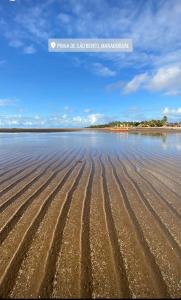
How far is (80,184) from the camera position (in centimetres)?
799

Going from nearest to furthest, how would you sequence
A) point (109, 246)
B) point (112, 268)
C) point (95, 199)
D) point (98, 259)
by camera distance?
point (112, 268)
point (98, 259)
point (109, 246)
point (95, 199)

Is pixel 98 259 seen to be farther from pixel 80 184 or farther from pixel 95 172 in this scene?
pixel 95 172

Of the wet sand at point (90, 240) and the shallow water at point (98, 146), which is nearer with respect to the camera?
the wet sand at point (90, 240)

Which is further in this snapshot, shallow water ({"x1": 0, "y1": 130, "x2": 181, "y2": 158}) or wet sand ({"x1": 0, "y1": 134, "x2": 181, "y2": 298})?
shallow water ({"x1": 0, "y1": 130, "x2": 181, "y2": 158})

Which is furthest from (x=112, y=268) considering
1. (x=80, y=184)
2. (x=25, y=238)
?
(x=80, y=184)

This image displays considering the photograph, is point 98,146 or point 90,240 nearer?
point 90,240

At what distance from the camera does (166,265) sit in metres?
3.51

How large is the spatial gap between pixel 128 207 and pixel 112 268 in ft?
8.19

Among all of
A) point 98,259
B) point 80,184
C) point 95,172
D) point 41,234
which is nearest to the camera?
point 98,259

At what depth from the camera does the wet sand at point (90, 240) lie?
3.10 m

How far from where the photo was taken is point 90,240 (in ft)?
13.9

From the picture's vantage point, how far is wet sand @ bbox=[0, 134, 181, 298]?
3.10 metres

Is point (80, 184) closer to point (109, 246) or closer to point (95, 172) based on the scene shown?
point (95, 172)

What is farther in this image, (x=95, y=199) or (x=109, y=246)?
(x=95, y=199)
